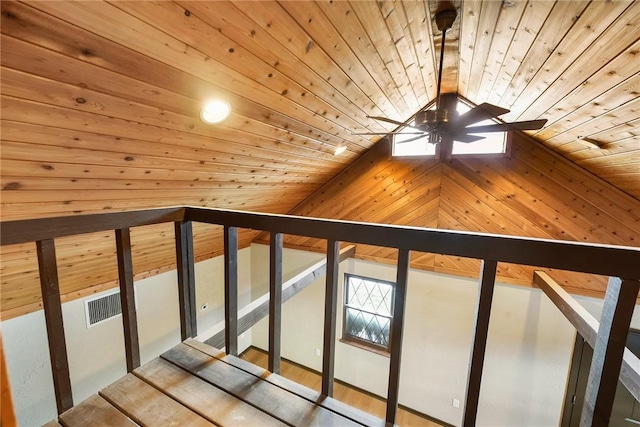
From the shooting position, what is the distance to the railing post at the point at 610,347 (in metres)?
0.82

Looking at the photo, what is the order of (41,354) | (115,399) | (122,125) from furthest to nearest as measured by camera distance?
(41,354)
(122,125)
(115,399)

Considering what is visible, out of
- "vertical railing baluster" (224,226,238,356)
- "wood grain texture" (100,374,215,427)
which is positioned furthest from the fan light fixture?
"wood grain texture" (100,374,215,427)

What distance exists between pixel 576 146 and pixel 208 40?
349 centimetres

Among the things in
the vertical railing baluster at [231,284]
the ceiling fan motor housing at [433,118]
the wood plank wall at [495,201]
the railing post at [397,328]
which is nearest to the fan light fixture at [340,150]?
the wood plank wall at [495,201]

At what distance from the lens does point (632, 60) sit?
1319 millimetres

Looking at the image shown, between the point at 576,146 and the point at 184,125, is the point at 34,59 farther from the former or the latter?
the point at 576,146

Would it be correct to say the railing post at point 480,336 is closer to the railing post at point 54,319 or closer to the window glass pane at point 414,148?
the railing post at point 54,319

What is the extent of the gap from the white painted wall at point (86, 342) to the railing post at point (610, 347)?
6.35ft

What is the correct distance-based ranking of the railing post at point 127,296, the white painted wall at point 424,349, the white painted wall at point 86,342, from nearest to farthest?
the railing post at point 127,296
the white painted wall at point 86,342
the white painted wall at point 424,349

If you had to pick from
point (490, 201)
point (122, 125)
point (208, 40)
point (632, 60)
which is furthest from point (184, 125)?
point (490, 201)

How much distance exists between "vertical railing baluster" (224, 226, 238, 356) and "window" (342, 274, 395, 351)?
9.62 feet

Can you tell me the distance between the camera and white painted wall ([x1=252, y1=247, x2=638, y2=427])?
3229 millimetres

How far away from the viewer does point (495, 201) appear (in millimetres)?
3475

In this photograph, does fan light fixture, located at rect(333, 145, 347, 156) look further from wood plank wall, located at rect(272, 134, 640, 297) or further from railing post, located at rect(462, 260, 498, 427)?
railing post, located at rect(462, 260, 498, 427)
